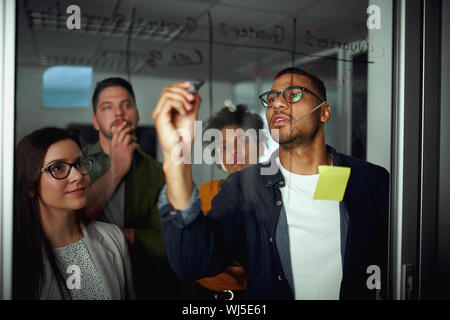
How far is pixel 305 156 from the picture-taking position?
138 centimetres

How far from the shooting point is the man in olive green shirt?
1170 millimetres

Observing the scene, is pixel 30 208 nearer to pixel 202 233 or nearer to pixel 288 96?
pixel 202 233

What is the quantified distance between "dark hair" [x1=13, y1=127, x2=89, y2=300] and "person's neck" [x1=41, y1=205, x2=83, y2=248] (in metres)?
0.02

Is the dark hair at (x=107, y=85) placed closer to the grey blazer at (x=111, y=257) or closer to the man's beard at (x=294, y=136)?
the grey blazer at (x=111, y=257)

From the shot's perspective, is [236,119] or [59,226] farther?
[236,119]

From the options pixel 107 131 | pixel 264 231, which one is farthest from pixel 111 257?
pixel 264 231

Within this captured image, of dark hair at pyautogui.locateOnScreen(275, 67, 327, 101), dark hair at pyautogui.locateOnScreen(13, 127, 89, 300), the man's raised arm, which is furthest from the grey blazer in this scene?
dark hair at pyautogui.locateOnScreen(275, 67, 327, 101)

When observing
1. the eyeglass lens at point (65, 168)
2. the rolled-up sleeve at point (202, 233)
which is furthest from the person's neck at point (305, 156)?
the eyeglass lens at point (65, 168)

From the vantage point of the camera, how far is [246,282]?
4.38ft

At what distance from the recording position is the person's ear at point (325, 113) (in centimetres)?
139

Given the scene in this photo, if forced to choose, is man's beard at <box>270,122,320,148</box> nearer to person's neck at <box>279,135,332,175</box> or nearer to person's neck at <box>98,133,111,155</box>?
person's neck at <box>279,135,332,175</box>

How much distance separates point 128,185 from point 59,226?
0.26 metres

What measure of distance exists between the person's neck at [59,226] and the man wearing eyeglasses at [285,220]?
12.4 inches
